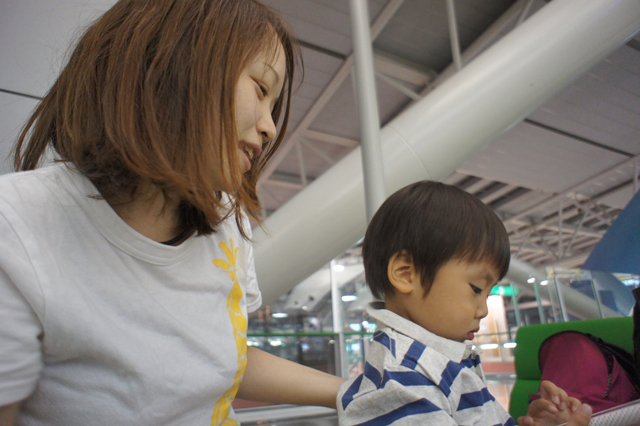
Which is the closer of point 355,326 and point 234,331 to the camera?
point 234,331

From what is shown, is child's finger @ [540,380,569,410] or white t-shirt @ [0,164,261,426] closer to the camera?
white t-shirt @ [0,164,261,426]

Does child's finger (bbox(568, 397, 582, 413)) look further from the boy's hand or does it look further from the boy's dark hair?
the boy's dark hair

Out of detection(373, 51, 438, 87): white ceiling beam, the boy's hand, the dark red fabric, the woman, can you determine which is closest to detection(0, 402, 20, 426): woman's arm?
the woman

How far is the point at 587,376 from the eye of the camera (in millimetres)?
1356

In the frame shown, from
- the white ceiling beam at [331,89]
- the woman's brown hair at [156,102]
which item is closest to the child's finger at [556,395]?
the woman's brown hair at [156,102]

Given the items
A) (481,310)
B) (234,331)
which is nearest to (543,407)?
(481,310)

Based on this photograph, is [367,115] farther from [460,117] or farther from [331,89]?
[331,89]

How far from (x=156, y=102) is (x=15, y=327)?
34 centimetres

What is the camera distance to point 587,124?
6.81 metres

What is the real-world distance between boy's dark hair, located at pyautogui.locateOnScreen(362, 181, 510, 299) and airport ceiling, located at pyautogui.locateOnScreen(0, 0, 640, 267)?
93 centimetres

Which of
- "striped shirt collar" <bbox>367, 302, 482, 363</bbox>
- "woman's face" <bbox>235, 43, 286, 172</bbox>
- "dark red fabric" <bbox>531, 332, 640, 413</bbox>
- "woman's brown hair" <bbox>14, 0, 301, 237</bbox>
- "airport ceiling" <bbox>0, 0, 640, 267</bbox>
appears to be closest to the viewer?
"woman's brown hair" <bbox>14, 0, 301, 237</bbox>

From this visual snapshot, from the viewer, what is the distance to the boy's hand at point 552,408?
2.95ft

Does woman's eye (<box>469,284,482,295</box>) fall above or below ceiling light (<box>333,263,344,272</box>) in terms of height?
below

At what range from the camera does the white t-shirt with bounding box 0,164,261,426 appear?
0.49 meters
